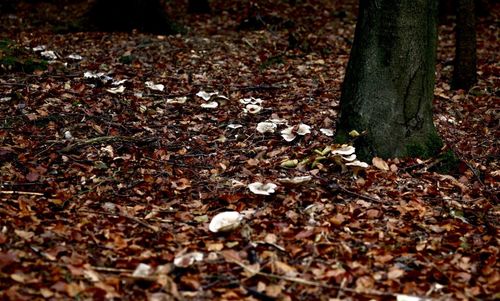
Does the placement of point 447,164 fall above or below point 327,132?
below

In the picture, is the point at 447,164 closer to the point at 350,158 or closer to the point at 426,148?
the point at 426,148

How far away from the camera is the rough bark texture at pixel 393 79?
5.18 meters

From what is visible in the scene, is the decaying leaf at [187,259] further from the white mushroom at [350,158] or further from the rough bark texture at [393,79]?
the rough bark texture at [393,79]

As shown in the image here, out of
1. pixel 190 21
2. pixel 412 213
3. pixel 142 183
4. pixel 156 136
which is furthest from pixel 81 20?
pixel 412 213

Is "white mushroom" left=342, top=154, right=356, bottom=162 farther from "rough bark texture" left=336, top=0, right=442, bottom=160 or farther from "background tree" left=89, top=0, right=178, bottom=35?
"background tree" left=89, top=0, right=178, bottom=35

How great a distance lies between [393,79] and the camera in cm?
528

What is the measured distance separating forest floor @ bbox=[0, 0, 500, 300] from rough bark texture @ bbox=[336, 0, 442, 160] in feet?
0.79

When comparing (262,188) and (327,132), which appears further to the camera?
(327,132)

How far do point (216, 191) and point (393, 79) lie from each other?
7.10 feet

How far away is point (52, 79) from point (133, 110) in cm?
157

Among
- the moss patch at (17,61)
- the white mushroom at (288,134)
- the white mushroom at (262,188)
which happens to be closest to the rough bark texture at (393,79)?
the white mushroom at (288,134)

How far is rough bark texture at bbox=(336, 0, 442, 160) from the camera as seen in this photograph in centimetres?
518

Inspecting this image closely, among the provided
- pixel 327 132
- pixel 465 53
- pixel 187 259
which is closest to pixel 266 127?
pixel 327 132

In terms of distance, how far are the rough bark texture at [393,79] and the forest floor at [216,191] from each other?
0.24m
